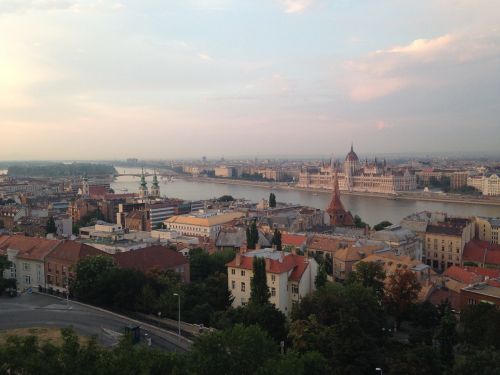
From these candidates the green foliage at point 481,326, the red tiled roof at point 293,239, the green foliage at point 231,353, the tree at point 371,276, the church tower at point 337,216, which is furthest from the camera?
the church tower at point 337,216

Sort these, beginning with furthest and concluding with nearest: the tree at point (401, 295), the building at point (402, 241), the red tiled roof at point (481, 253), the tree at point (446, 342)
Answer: the building at point (402, 241) → the red tiled roof at point (481, 253) → the tree at point (401, 295) → the tree at point (446, 342)

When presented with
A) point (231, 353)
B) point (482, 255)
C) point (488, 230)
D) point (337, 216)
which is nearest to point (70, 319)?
point (231, 353)

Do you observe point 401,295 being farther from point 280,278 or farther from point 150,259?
point 150,259

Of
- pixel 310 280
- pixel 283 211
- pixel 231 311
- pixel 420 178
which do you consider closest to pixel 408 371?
pixel 231 311

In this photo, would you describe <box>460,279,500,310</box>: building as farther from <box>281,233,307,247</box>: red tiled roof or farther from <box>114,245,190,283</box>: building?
<box>281,233,307,247</box>: red tiled roof

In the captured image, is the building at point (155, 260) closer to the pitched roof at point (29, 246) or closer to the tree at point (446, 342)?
the pitched roof at point (29, 246)

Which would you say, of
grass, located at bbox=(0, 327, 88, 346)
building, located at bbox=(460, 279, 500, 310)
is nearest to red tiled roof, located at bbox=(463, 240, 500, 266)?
building, located at bbox=(460, 279, 500, 310)

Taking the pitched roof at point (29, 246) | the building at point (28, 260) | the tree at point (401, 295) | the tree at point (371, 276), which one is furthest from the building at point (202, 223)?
the tree at point (401, 295)
